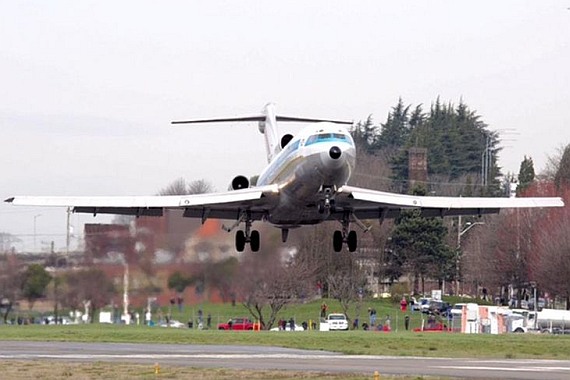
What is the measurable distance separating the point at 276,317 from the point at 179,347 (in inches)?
1163

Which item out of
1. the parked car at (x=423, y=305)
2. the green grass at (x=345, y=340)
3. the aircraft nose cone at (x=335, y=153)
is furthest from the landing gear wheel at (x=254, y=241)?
the parked car at (x=423, y=305)

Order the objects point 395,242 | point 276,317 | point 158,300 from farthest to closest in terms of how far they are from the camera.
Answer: point 395,242
point 276,317
point 158,300

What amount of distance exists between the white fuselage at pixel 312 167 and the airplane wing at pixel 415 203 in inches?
59.6

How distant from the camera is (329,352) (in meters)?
54.3

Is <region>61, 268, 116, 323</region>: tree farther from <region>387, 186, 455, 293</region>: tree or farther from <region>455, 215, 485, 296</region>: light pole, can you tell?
<region>455, 215, 485, 296</region>: light pole

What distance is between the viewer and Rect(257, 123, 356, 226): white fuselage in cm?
4978

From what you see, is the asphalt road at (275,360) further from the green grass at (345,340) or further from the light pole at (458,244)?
the light pole at (458,244)

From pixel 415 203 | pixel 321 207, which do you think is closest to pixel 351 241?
pixel 415 203

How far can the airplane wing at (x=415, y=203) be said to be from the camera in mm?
54594

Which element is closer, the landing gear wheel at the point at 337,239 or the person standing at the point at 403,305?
the landing gear wheel at the point at 337,239

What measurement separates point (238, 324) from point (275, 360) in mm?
31636

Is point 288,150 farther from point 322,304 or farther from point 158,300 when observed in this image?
point 322,304

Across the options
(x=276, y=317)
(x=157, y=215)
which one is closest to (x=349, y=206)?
(x=157, y=215)

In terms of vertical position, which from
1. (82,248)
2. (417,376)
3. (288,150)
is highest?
(288,150)
